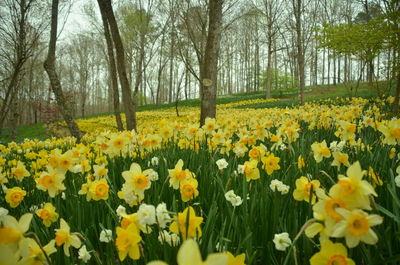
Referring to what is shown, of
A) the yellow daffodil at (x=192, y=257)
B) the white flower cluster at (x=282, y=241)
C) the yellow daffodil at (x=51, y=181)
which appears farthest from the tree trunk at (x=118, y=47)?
the yellow daffodil at (x=192, y=257)

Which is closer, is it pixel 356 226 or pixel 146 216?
pixel 356 226

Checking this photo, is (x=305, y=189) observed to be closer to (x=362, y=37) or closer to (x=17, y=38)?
(x=362, y=37)

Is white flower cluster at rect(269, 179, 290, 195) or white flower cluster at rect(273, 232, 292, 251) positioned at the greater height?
white flower cluster at rect(269, 179, 290, 195)

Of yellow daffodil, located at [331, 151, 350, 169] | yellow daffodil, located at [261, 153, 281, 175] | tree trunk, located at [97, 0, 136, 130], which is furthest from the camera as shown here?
tree trunk, located at [97, 0, 136, 130]

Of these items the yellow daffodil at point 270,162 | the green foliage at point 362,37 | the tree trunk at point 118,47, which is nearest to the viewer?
the yellow daffodil at point 270,162

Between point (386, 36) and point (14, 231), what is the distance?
583cm

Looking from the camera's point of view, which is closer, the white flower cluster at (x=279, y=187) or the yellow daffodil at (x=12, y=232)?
the yellow daffodil at (x=12, y=232)

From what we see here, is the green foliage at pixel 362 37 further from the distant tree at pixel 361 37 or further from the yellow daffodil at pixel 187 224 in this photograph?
the yellow daffodil at pixel 187 224

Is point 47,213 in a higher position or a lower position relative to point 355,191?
lower

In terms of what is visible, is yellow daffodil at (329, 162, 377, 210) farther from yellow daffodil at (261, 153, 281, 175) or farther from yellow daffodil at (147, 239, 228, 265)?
yellow daffodil at (261, 153, 281, 175)

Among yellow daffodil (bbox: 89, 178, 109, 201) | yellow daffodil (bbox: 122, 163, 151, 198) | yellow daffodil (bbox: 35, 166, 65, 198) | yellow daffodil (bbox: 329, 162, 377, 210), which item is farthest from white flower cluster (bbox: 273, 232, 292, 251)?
yellow daffodil (bbox: 35, 166, 65, 198)

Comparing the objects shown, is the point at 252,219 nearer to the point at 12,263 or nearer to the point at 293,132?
the point at 12,263

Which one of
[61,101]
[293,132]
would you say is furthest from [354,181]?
[61,101]

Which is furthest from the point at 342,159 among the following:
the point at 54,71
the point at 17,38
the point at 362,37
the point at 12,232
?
the point at 17,38
